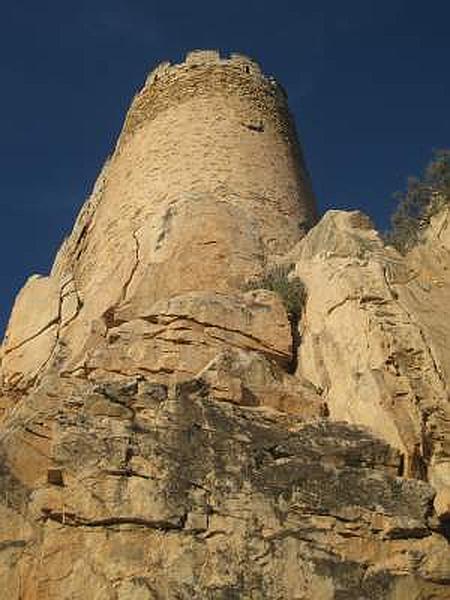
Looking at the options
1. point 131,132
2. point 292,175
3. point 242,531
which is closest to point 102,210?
point 131,132

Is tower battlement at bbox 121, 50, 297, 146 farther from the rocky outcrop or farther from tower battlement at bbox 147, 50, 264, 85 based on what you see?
the rocky outcrop

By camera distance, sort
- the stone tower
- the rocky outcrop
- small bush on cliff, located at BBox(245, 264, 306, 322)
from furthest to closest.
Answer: small bush on cliff, located at BBox(245, 264, 306, 322)
the stone tower
the rocky outcrop

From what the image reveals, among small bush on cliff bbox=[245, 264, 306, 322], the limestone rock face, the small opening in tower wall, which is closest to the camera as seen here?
the limestone rock face

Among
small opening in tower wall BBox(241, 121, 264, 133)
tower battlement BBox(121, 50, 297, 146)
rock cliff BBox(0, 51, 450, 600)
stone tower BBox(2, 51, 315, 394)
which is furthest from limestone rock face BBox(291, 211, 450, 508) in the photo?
tower battlement BBox(121, 50, 297, 146)

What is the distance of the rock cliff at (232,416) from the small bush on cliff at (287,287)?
0.02m

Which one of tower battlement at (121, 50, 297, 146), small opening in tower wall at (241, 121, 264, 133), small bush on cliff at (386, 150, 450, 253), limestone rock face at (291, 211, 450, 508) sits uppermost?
tower battlement at (121, 50, 297, 146)

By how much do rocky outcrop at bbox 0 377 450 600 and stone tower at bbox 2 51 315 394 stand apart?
51.7 inches

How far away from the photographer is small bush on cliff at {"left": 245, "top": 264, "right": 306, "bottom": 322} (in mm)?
8953

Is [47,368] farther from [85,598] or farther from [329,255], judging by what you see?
[85,598]

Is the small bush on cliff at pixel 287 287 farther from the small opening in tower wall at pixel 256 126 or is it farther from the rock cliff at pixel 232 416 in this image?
the small opening in tower wall at pixel 256 126

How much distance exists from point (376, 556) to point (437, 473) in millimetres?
1083

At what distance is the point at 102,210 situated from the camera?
1291 centimetres

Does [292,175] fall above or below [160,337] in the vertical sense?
above

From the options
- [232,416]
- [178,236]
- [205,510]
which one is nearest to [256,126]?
[178,236]
